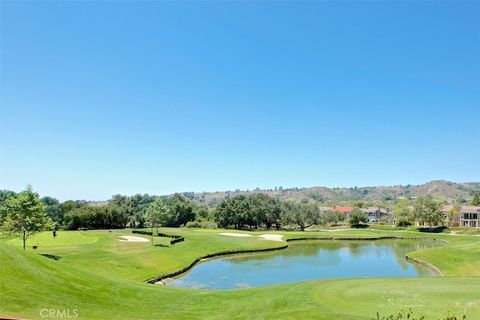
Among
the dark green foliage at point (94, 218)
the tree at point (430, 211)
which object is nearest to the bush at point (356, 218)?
the tree at point (430, 211)

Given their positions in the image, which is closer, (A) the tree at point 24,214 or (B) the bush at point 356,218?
(A) the tree at point 24,214

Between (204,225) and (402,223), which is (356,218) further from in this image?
(204,225)

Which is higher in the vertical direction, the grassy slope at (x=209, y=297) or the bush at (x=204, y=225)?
the grassy slope at (x=209, y=297)

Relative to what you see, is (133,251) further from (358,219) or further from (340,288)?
(358,219)

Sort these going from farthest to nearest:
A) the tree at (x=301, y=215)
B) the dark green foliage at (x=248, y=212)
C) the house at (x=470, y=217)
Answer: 1. the house at (x=470, y=217)
2. the tree at (x=301, y=215)
3. the dark green foliage at (x=248, y=212)

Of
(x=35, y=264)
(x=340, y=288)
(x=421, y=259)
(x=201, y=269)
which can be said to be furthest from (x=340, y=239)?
(x=35, y=264)

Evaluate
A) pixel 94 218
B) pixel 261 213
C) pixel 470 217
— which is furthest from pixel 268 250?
pixel 470 217

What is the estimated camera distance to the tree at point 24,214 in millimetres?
42000

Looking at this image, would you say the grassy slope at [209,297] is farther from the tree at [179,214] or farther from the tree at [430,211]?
the tree at [179,214]

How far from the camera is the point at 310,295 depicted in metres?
20.6

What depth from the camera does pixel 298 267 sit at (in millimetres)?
45531

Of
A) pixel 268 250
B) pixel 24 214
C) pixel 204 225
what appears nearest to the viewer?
pixel 24 214

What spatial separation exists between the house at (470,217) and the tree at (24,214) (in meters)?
118
